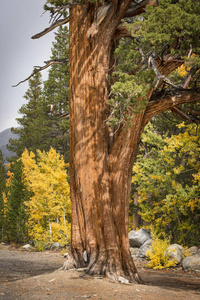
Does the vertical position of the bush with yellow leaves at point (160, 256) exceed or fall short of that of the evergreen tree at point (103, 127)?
it falls short

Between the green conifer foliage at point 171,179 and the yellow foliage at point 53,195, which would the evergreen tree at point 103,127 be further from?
the yellow foliage at point 53,195

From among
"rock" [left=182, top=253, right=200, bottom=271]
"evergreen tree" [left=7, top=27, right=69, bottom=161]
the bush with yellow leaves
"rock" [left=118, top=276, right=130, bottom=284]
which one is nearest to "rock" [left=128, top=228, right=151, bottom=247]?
the bush with yellow leaves

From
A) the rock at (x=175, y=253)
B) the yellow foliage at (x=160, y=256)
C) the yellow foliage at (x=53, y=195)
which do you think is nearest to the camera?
the yellow foliage at (x=160, y=256)

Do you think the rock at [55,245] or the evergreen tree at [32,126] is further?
the evergreen tree at [32,126]

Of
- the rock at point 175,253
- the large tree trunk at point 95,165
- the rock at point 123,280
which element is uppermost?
the large tree trunk at point 95,165

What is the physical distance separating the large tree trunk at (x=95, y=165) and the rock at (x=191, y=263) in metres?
4.42

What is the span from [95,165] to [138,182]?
7.32 m

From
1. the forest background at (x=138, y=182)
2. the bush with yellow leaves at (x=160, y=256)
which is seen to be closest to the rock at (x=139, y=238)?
the forest background at (x=138, y=182)

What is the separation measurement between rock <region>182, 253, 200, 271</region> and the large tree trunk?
14.5 ft

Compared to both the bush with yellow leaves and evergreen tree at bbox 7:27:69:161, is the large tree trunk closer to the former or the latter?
the bush with yellow leaves

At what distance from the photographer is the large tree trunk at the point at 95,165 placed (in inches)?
199

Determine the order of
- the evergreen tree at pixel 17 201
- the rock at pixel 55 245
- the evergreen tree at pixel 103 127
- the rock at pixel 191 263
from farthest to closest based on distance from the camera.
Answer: the evergreen tree at pixel 17 201 → the rock at pixel 55 245 → the rock at pixel 191 263 → the evergreen tree at pixel 103 127

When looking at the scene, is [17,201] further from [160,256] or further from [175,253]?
[175,253]

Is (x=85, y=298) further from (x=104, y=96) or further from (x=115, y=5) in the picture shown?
(x=115, y=5)
